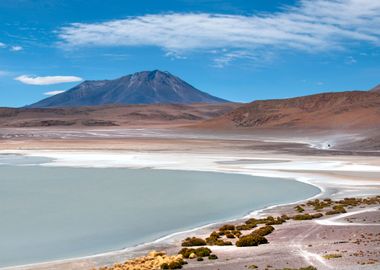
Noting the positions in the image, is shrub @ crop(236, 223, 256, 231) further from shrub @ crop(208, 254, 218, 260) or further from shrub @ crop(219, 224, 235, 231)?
shrub @ crop(208, 254, 218, 260)

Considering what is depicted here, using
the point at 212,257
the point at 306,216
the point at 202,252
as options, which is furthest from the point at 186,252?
the point at 306,216

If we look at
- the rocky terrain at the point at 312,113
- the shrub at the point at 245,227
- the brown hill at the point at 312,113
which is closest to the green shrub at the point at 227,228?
the shrub at the point at 245,227

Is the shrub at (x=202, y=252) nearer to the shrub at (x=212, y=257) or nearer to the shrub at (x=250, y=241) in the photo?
the shrub at (x=212, y=257)

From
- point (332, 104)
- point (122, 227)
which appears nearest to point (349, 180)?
point (122, 227)

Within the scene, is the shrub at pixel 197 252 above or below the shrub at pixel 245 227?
above

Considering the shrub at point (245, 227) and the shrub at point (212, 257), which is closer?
the shrub at point (212, 257)

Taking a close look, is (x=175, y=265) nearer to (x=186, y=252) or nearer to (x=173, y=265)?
(x=173, y=265)

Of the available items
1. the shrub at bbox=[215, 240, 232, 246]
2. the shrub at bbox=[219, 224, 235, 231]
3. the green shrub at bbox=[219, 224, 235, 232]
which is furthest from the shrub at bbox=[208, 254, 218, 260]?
the shrub at bbox=[219, 224, 235, 231]

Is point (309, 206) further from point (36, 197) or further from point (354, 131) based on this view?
point (354, 131)
